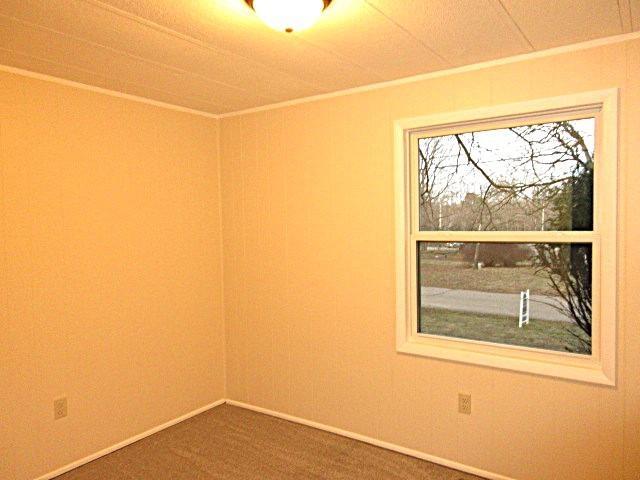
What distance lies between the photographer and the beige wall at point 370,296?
2.41 meters

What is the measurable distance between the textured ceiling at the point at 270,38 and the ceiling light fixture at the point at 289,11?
13 centimetres

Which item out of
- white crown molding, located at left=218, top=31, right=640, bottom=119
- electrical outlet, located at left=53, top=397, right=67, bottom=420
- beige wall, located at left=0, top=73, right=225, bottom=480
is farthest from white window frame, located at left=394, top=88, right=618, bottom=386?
electrical outlet, located at left=53, top=397, right=67, bottom=420

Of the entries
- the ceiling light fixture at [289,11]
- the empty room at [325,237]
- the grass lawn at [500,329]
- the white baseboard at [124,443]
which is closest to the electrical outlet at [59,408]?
the empty room at [325,237]

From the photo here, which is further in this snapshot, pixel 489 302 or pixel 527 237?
pixel 489 302

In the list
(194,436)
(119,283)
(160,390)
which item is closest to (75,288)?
(119,283)

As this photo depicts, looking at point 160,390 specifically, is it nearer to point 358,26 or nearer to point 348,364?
point 348,364

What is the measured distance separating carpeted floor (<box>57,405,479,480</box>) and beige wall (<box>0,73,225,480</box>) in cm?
20

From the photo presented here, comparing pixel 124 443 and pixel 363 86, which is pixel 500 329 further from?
pixel 124 443

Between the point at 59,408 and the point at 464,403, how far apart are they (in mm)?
2409

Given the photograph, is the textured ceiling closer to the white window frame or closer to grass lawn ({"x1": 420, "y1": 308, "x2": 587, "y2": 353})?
the white window frame

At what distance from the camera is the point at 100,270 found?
123 inches

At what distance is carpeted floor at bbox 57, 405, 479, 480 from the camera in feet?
9.39

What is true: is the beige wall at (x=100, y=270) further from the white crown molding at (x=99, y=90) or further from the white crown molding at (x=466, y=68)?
the white crown molding at (x=466, y=68)

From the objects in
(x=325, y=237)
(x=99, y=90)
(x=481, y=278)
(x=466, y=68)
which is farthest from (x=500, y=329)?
Answer: (x=99, y=90)
